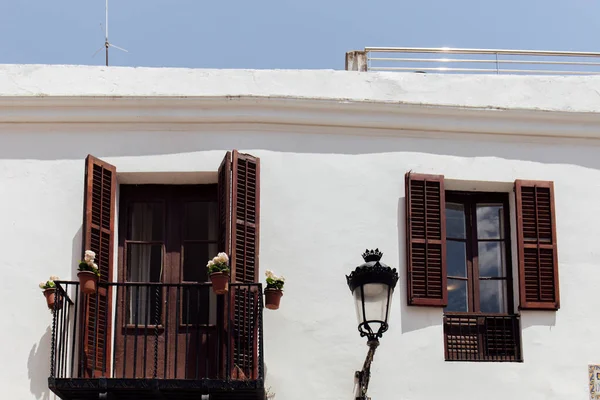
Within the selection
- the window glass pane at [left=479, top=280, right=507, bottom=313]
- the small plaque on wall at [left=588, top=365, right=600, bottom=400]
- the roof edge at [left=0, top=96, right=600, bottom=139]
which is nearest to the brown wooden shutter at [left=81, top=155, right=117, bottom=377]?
the roof edge at [left=0, top=96, right=600, bottom=139]

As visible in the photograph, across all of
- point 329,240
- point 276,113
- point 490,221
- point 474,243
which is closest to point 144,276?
point 329,240

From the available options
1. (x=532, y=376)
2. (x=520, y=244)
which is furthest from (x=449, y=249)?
(x=532, y=376)

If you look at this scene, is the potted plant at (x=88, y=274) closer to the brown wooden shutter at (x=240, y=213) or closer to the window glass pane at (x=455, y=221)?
the brown wooden shutter at (x=240, y=213)

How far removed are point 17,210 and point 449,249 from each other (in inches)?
171

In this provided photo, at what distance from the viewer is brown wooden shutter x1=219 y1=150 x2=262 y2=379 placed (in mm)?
12750

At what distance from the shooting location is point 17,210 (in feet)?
44.2

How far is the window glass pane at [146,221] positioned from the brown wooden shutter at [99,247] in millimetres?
377

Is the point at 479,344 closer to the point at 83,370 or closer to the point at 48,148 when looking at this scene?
the point at 83,370

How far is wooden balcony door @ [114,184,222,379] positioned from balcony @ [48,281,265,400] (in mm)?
12

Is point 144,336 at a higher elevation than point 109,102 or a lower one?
lower

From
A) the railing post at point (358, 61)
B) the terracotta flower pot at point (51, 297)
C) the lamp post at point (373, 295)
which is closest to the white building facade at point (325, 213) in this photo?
the terracotta flower pot at point (51, 297)

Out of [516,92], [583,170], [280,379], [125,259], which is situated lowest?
[280,379]

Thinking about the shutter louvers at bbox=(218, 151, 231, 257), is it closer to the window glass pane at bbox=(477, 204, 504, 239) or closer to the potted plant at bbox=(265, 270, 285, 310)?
the potted plant at bbox=(265, 270, 285, 310)

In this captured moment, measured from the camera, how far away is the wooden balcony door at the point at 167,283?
1307 cm
